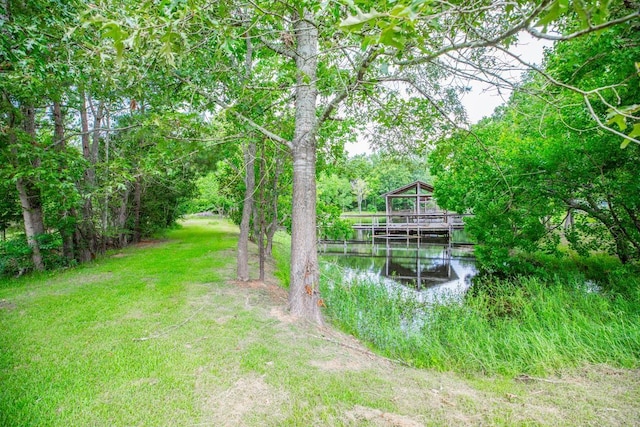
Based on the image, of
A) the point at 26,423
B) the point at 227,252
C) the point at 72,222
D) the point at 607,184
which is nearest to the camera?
the point at 26,423

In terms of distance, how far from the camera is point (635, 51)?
4.69 meters

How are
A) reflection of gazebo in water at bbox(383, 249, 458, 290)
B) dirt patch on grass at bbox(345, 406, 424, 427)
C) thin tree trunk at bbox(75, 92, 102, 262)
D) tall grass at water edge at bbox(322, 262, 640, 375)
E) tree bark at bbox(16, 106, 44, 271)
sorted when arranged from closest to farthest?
dirt patch on grass at bbox(345, 406, 424, 427)
tall grass at water edge at bbox(322, 262, 640, 375)
tree bark at bbox(16, 106, 44, 271)
thin tree trunk at bbox(75, 92, 102, 262)
reflection of gazebo in water at bbox(383, 249, 458, 290)

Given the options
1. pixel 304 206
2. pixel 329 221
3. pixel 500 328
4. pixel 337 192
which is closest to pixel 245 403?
pixel 304 206

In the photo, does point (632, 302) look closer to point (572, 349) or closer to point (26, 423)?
point (572, 349)

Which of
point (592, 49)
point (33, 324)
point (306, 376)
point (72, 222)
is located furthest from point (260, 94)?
point (72, 222)

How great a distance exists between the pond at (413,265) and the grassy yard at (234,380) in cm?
485

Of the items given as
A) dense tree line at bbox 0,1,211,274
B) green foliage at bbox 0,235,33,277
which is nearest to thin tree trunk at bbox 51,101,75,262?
dense tree line at bbox 0,1,211,274

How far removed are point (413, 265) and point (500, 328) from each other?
10047 millimetres

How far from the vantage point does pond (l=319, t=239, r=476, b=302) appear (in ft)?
33.8

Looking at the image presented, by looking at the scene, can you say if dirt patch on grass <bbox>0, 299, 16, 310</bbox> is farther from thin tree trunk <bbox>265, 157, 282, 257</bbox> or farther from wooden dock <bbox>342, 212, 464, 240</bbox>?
wooden dock <bbox>342, 212, 464, 240</bbox>

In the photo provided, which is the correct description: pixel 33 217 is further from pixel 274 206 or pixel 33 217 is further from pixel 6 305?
pixel 274 206

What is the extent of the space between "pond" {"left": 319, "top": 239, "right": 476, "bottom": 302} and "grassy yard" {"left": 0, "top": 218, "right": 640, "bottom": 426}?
4.85 meters

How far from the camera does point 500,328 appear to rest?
533 cm

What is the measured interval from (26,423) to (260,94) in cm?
456
